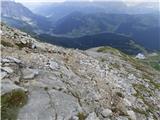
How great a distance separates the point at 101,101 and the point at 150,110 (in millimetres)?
6880

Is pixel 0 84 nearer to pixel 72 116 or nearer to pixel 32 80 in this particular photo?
pixel 32 80

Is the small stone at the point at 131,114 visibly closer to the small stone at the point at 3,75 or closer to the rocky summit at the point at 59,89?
the rocky summit at the point at 59,89

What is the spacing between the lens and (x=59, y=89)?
2428 centimetres

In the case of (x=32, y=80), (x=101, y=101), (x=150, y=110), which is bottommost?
(x=150, y=110)

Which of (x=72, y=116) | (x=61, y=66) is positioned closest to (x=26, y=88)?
(x=72, y=116)

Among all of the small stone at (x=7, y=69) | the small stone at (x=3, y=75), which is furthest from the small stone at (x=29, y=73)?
the small stone at (x=3, y=75)

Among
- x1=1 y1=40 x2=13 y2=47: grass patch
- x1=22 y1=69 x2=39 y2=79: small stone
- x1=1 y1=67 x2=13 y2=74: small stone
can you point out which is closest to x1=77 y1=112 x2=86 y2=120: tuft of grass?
x1=22 y1=69 x2=39 y2=79: small stone

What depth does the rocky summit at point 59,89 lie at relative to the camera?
21.6 metres

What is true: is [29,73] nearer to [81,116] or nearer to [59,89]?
[59,89]

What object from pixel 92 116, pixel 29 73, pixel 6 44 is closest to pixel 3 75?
pixel 29 73

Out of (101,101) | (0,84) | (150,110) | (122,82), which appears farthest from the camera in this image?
(122,82)

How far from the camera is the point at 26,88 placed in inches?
902

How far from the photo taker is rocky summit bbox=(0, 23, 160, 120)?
70.8 ft

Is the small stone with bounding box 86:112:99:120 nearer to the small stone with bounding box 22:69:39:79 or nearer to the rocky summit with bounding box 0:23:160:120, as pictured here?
the rocky summit with bounding box 0:23:160:120
